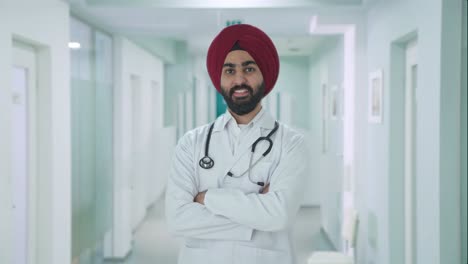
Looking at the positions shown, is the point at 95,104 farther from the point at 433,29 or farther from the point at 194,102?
the point at 433,29

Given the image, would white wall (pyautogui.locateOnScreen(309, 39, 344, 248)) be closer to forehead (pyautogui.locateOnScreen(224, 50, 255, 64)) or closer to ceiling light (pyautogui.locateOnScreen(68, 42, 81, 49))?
ceiling light (pyautogui.locateOnScreen(68, 42, 81, 49))

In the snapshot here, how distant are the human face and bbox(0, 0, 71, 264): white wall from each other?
6.83 feet

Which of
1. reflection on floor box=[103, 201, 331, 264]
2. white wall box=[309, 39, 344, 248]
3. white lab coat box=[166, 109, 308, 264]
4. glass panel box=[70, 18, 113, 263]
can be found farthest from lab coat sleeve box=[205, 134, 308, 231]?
white wall box=[309, 39, 344, 248]

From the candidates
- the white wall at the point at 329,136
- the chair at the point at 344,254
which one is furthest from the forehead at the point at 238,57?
the white wall at the point at 329,136

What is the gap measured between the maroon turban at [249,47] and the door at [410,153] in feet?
7.46

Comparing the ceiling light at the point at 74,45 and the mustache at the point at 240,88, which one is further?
the ceiling light at the point at 74,45

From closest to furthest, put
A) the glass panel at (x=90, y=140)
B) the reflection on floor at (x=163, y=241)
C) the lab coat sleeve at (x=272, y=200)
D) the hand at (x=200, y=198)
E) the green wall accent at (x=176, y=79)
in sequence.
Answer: the lab coat sleeve at (x=272, y=200), the hand at (x=200, y=198), the glass panel at (x=90, y=140), the reflection on floor at (x=163, y=241), the green wall accent at (x=176, y=79)

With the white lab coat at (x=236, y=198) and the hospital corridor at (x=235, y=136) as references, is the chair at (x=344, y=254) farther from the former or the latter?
the white lab coat at (x=236, y=198)

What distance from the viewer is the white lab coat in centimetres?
194

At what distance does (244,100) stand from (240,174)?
0.26 m

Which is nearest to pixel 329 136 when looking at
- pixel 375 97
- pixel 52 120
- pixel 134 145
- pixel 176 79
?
pixel 134 145

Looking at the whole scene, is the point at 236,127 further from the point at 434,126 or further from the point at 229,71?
the point at 434,126

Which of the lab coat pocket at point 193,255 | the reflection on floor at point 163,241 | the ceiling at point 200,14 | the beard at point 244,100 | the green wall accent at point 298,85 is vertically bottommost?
the reflection on floor at point 163,241

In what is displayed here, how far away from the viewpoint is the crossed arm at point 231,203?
1928 millimetres
